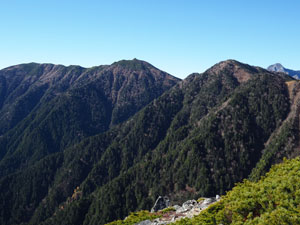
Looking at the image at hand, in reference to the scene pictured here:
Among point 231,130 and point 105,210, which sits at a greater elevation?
point 231,130

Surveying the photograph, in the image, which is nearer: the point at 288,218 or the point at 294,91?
the point at 288,218

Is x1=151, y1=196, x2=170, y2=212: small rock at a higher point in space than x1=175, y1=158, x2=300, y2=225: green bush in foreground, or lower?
lower

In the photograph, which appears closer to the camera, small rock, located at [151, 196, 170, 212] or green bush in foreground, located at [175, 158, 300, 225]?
green bush in foreground, located at [175, 158, 300, 225]

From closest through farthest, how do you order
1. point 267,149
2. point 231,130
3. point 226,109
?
point 267,149 → point 231,130 → point 226,109

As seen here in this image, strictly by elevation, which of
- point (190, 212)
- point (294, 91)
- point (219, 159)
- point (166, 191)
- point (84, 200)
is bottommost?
point (84, 200)

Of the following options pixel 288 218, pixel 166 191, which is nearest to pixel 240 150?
pixel 166 191

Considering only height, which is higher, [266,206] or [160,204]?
[266,206]

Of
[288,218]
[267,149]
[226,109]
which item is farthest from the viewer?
[226,109]

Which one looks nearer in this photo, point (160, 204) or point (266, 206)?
point (266, 206)

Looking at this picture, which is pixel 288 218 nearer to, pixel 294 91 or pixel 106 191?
pixel 106 191

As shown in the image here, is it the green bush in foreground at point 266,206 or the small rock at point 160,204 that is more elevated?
the green bush in foreground at point 266,206

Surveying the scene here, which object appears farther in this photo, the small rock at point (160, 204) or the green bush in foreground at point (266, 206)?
the small rock at point (160, 204)
